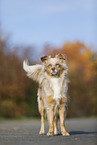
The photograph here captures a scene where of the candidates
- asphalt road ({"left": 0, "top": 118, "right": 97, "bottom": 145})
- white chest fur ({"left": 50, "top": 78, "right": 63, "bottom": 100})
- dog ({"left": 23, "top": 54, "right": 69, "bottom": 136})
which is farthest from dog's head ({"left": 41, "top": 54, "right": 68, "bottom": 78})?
asphalt road ({"left": 0, "top": 118, "right": 97, "bottom": 145})

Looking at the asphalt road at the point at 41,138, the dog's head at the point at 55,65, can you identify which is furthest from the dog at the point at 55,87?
the asphalt road at the point at 41,138

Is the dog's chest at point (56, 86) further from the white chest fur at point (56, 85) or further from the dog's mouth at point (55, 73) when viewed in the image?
the dog's mouth at point (55, 73)

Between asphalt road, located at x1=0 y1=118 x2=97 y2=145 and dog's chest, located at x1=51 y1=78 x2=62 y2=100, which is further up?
dog's chest, located at x1=51 y1=78 x2=62 y2=100

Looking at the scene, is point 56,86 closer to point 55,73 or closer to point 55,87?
point 55,87

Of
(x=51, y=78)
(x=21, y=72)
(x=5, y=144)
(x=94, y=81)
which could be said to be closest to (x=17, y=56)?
(x=21, y=72)

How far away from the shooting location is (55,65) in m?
10.2

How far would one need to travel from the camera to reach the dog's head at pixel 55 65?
10133 mm

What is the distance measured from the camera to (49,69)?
33.6 ft

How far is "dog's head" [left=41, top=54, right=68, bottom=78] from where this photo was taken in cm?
1013

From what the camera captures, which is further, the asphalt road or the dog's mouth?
the dog's mouth

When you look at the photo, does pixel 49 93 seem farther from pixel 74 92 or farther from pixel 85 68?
pixel 85 68

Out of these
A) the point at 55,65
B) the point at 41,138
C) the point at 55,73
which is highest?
the point at 55,65

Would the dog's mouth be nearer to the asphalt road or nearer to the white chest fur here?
the white chest fur

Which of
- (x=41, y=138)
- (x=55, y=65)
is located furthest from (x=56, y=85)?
(x=41, y=138)
